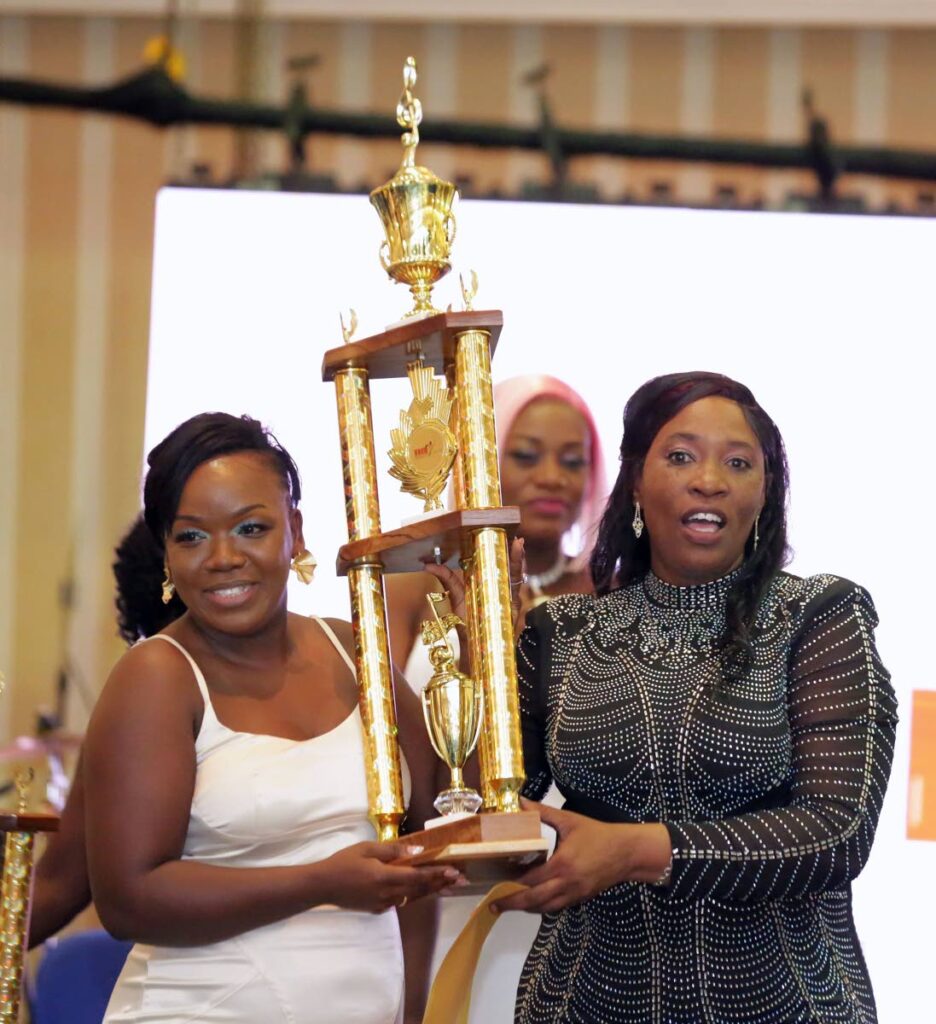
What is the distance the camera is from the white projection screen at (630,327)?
4.06 meters

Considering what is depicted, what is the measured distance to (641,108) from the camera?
19.2 ft

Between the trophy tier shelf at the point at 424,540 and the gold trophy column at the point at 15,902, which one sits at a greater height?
the trophy tier shelf at the point at 424,540

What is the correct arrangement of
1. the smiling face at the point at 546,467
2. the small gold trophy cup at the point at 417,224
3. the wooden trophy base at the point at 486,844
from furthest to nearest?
the smiling face at the point at 546,467 → the small gold trophy cup at the point at 417,224 → the wooden trophy base at the point at 486,844

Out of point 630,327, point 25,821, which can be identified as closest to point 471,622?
point 25,821

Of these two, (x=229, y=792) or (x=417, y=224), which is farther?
(x=417, y=224)

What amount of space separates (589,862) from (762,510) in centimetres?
64

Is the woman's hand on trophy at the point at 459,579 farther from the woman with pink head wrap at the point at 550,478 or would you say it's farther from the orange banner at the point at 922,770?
the orange banner at the point at 922,770

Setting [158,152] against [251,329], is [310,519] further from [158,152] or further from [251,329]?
[158,152]

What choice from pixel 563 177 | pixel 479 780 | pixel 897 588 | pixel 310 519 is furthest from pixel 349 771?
pixel 563 177

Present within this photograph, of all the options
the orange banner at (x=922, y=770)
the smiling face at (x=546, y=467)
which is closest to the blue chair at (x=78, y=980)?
the smiling face at (x=546, y=467)

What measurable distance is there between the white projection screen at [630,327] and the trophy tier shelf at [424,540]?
1.56 m

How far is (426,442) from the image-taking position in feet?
7.95

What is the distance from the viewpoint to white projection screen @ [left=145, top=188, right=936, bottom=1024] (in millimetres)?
4062

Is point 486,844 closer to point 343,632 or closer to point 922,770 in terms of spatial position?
point 343,632
